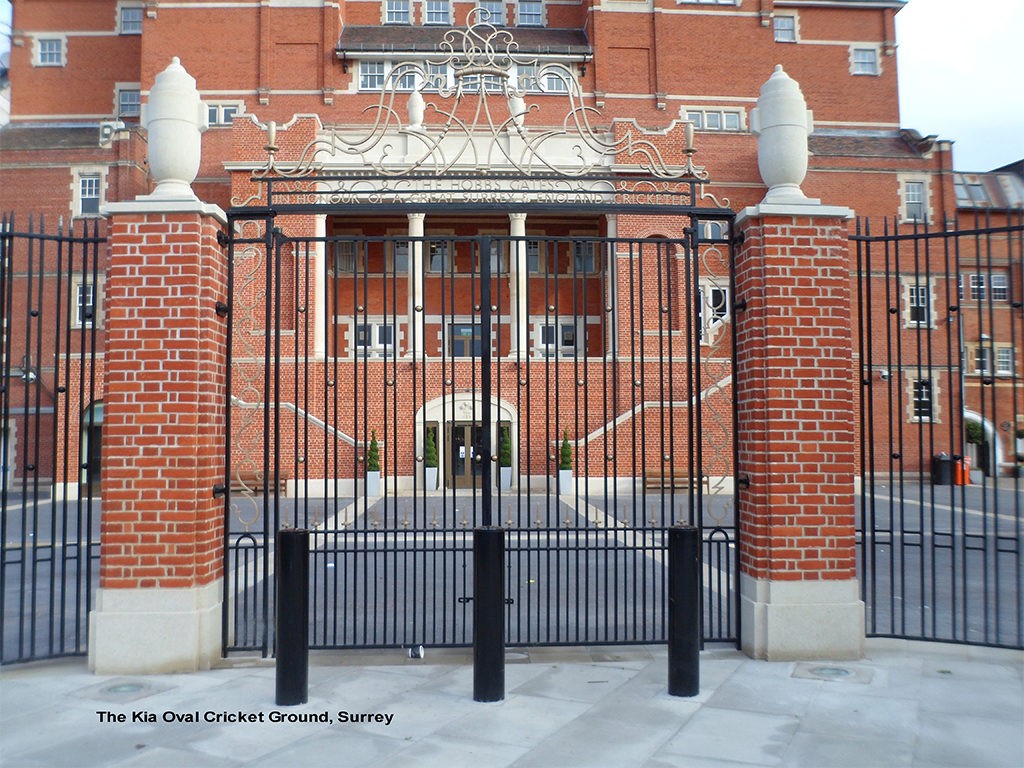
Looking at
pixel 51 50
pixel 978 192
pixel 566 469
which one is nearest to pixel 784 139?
pixel 566 469

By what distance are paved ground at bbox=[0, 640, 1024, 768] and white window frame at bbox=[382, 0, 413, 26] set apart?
105 ft

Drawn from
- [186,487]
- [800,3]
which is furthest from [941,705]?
[800,3]

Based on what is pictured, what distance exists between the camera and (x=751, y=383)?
5.97m

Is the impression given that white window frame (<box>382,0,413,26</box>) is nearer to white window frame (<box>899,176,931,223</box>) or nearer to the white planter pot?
the white planter pot

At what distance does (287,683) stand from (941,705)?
3.94m

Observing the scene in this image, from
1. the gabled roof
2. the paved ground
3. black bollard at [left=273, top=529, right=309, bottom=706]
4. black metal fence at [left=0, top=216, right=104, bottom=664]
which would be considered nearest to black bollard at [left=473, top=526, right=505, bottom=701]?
the paved ground

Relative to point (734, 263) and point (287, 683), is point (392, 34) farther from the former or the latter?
point (287, 683)

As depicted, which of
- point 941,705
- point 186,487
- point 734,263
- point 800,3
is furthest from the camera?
point 800,3

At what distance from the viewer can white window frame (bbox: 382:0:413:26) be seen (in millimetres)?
32750

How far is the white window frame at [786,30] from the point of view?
33812 millimetres

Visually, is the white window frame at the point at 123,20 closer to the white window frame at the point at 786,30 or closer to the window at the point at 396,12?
the window at the point at 396,12

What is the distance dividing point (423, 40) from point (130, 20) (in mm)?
13699

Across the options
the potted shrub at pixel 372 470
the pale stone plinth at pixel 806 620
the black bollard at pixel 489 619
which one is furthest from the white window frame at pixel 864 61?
the black bollard at pixel 489 619

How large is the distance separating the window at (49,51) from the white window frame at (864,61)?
33.6 m
